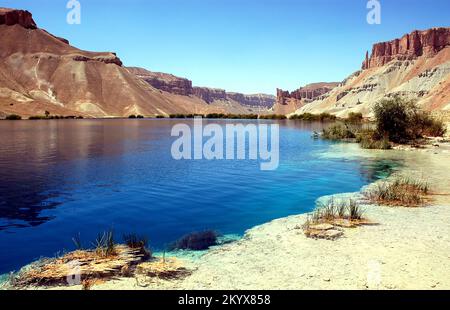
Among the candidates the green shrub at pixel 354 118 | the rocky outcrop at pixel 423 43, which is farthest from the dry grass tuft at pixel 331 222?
the rocky outcrop at pixel 423 43

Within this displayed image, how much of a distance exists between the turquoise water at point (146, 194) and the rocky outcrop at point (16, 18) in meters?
186

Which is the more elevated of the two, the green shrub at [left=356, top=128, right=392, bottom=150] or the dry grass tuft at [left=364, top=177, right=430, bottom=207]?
the green shrub at [left=356, top=128, right=392, bottom=150]

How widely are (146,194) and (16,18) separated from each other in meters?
205

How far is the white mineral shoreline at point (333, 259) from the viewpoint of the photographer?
839 cm

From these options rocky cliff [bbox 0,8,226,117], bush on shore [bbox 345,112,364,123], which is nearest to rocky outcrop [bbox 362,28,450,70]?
bush on shore [bbox 345,112,364,123]

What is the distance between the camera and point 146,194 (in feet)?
63.2

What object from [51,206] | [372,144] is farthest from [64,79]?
[51,206]

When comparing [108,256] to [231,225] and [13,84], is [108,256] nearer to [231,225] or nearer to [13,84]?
[231,225]

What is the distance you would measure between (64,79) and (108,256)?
17973cm

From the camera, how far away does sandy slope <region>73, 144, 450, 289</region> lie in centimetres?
840

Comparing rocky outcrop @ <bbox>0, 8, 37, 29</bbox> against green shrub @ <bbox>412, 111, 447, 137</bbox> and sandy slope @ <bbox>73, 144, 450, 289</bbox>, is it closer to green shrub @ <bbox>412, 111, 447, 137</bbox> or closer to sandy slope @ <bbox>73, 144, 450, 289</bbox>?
green shrub @ <bbox>412, 111, 447, 137</bbox>

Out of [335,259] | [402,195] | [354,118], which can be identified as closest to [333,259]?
[335,259]

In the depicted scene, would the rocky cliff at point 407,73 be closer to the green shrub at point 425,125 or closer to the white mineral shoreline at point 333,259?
the green shrub at point 425,125

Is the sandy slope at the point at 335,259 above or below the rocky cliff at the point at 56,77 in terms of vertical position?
below
